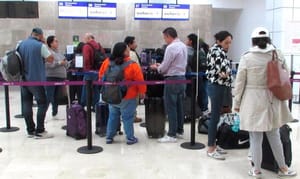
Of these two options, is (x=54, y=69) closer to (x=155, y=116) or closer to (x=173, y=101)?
(x=155, y=116)

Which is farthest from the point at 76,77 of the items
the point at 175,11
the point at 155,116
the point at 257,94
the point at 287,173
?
the point at 175,11

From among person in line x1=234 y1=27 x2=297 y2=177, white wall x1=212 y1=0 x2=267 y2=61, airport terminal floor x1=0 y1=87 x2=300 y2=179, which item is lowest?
airport terminal floor x1=0 y1=87 x2=300 y2=179

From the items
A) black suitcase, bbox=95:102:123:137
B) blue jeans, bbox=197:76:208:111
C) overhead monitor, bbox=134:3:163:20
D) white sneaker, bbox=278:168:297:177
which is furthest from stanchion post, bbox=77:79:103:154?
overhead monitor, bbox=134:3:163:20

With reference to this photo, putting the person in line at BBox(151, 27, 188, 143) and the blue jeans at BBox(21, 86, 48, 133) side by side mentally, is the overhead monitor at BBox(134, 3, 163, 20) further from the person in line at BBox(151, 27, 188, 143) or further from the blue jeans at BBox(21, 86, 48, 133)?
the blue jeans at BBox(21, 86, 48, 133)

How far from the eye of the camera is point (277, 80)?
324 centimetres

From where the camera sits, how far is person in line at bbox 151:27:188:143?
4.75 meters

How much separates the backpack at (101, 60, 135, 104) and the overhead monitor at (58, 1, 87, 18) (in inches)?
246

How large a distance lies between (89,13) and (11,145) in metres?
6.39

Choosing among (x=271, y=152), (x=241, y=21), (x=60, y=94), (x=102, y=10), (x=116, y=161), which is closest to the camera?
(x=271, y=152)

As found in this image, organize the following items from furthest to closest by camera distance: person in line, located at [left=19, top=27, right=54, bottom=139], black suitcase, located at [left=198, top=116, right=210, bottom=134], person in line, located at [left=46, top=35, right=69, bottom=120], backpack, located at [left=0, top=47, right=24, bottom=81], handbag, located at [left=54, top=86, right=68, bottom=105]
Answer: handbag, located at [left=54, top=86, right=68, bottom=105] → person in line, located at [left=46, top=35, right=69, bottom=120] → black suitcase, located at [left=198, top=116, right=210, bottom=134] → person in line, located at [left=19, top=27, right=54, bottom=139] → backpack, located at [left=0, top=47, right=24, bottom=81]

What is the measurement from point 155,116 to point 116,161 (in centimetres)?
117

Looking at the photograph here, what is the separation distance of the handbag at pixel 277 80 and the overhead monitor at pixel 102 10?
308 inches

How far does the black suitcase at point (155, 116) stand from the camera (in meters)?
5.12

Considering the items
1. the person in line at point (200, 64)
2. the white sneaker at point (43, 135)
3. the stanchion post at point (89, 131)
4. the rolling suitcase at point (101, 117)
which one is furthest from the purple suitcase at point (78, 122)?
the person in line at point (200, 64)
